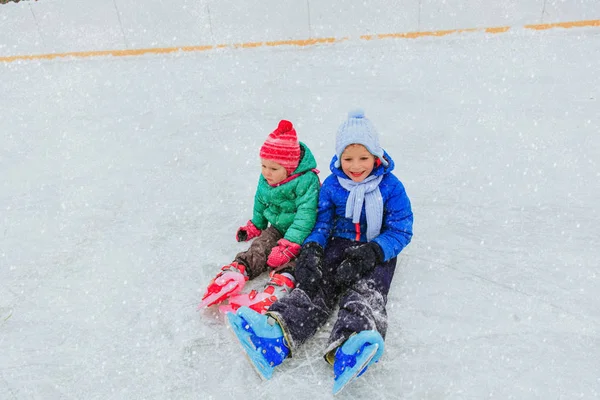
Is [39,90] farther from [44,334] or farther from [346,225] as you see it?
[346,225]

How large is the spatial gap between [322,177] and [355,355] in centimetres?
A: 179

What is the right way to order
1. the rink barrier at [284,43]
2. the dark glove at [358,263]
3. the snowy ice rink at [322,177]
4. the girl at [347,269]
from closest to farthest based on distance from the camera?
the girl at [347,269] → the snowy ice rink at [322,177] → the dark glove at [358,263] → the rink barrier at [284,43]

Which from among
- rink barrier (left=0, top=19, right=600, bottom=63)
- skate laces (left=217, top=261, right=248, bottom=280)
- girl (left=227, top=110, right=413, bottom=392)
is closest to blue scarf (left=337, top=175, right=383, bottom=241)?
girl (left=227, top=110, right=413, bottom=392)

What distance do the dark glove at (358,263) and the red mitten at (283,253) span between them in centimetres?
32

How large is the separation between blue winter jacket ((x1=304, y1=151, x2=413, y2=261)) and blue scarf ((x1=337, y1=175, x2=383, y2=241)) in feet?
0.11

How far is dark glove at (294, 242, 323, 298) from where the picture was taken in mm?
2090

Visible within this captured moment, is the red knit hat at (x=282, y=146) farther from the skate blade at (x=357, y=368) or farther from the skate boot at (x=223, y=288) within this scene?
the skate blade at (x=357, y=368)

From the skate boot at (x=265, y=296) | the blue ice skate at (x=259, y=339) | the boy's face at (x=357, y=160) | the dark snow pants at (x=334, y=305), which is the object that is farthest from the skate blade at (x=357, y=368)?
the boy's face at (x=357, y=160)

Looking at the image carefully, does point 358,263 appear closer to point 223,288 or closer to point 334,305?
point 334,305

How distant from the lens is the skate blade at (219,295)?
219cm

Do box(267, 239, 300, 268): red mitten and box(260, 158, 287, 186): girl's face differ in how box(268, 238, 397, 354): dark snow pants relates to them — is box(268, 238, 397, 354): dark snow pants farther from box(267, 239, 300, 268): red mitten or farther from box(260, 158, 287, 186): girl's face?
box(260, 158, 287, 186): girl's face

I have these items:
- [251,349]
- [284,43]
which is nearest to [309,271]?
[251,349]

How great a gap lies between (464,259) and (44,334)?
215 cm

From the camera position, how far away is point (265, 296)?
213 cm
